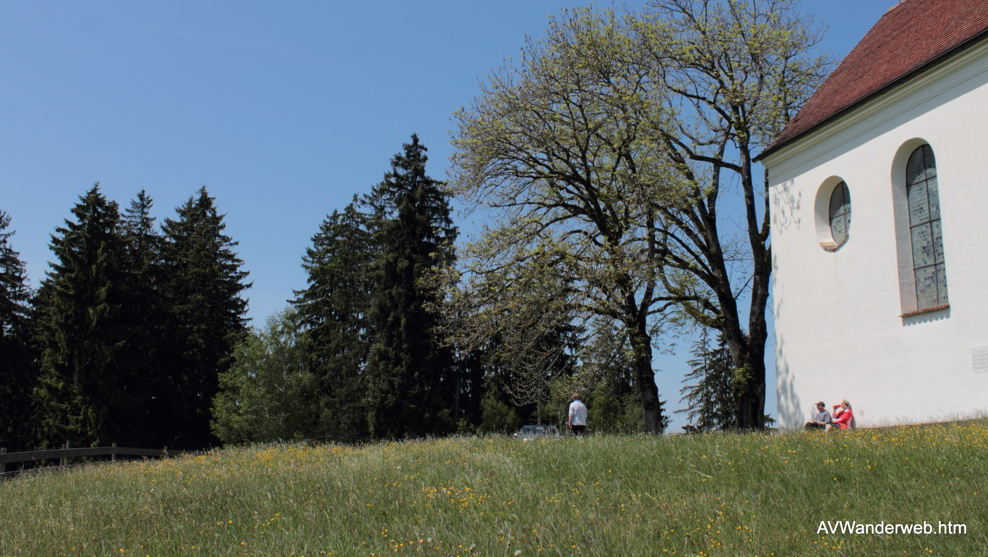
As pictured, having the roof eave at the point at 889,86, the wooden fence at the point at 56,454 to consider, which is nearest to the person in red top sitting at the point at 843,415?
the roof eave at the point at 889,86

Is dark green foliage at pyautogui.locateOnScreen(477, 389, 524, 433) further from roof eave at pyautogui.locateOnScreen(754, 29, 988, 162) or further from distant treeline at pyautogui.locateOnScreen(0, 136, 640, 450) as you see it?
roof eave at pyautogui.locateOnScreen(754, 29, 988, 162)

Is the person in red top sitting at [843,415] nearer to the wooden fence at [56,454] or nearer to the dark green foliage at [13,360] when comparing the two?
the wooden fence at [56,454]

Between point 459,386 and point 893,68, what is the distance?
3292cm

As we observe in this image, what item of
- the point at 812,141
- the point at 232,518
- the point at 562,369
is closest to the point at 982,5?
the point at 812,141

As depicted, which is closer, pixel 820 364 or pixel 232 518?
pixel 232 518

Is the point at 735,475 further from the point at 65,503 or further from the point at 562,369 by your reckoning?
the point at 562,369

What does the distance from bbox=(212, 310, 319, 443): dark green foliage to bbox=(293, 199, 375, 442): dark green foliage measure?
1227 mm

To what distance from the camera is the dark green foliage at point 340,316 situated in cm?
4347

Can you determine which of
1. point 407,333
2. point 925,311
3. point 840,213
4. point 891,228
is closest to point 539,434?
point 925,311

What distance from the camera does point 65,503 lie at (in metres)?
11.9

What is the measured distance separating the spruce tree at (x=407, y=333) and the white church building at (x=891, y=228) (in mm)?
19164

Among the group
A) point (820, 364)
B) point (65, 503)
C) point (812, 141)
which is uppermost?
point (812, 141)

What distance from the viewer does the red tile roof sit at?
57.1ft

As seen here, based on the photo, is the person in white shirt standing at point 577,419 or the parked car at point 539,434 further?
the person in white shirt standing at point 577,419
